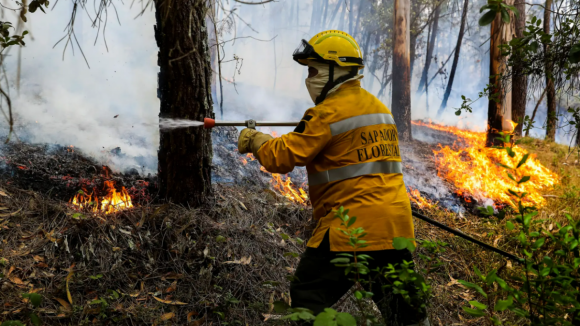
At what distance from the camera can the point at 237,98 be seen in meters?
6.14

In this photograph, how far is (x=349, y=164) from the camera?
8.18ft

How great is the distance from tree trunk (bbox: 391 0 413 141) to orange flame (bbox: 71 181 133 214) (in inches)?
214

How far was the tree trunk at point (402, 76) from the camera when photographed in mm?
7844

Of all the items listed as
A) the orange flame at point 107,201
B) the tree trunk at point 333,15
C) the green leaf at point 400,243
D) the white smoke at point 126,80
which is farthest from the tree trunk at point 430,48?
the green leaf at point 400,243

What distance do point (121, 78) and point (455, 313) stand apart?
467cm

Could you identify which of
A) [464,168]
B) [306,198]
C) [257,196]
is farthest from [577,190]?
[257,196]

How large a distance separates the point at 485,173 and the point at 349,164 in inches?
198

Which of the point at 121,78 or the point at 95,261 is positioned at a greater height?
the point at 121,78

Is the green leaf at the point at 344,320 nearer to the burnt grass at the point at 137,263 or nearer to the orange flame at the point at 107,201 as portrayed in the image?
the burnt grass at the point at 137,263

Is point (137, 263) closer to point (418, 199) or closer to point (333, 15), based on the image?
point (418, 199)

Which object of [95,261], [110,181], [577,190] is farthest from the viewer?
[577,190]

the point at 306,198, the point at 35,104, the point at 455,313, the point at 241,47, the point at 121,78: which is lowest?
the point at 455,313

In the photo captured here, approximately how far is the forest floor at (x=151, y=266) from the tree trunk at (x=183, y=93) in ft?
1.01

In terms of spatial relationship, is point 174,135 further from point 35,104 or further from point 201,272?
point 35,104
